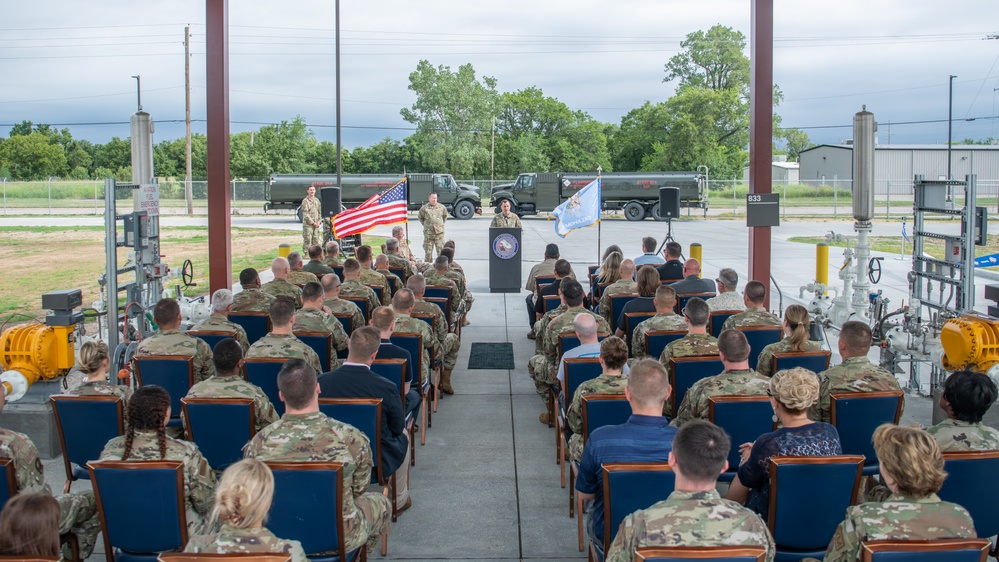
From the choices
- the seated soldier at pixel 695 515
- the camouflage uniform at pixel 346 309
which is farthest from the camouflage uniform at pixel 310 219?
the seated soldier at pixel 695 515

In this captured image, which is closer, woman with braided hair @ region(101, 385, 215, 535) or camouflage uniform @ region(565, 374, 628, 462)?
woman with braided hair @ region(101, 385, 215, 535)

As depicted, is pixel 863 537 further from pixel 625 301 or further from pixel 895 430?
pixel 625 301

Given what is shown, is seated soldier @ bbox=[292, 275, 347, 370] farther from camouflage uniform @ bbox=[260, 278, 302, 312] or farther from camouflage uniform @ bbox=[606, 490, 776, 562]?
camouflage uniform @ bbox=[606, 490, 776, 562]

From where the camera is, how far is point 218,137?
12.1 metres

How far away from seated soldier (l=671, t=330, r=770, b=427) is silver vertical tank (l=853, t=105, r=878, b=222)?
6.81 metres

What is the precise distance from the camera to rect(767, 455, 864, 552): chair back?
3.94m

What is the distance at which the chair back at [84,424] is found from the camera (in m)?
5.23

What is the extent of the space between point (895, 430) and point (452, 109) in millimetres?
53595

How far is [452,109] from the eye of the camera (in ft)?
182

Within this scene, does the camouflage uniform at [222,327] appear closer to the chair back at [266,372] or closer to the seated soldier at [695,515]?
the chair back at [266,372]

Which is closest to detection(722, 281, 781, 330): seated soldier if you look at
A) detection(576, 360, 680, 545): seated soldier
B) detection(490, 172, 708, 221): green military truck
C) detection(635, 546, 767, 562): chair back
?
detection(576, 360, 680, 545): seated soldier

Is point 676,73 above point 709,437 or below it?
above

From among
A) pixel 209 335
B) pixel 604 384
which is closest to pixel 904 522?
pixel 604 384

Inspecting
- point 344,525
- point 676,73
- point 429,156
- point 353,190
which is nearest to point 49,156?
point 429,156
